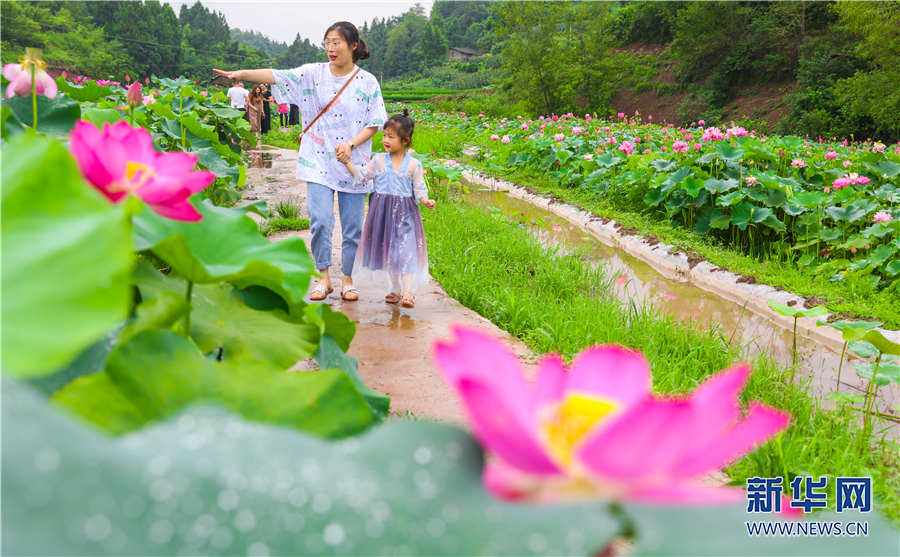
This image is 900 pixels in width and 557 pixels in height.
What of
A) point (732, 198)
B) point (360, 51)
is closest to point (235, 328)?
point (360, 51)

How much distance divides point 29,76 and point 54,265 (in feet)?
3.07

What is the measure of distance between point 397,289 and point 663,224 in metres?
3.41

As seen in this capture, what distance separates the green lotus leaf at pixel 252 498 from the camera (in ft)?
0.75

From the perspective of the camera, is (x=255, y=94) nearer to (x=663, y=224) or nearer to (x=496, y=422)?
(x=663, y=224)

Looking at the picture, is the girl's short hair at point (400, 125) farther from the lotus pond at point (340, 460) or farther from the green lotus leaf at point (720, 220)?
the green lotus leaf at point (720, 220)

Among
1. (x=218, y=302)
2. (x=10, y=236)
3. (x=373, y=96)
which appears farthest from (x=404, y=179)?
(x=10, y=236)

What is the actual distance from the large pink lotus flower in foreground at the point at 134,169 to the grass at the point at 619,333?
57.4 inches

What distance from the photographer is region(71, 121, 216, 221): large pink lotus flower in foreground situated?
0.52m

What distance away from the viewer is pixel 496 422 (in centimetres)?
25

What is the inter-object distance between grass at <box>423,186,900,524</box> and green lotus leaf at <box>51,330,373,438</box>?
4.49 ft

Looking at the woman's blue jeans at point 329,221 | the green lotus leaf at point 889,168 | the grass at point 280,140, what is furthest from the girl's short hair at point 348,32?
the grass at point 280,140

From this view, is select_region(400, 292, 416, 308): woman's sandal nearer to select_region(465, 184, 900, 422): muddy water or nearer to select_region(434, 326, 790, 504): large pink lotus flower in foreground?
select_region(465, 184, 900, 422): muddy water

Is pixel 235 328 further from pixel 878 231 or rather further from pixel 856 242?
pixel 856 242

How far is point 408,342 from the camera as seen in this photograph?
2.66 metres
